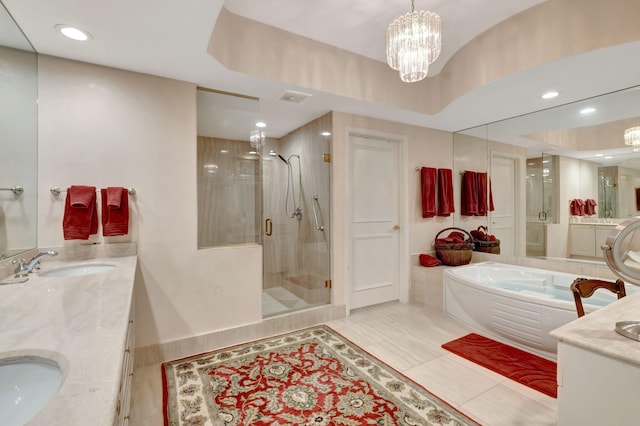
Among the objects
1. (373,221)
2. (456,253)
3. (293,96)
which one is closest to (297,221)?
(373,221)

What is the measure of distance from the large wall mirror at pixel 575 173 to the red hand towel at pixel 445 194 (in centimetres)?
79

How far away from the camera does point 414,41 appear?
2.04 metres

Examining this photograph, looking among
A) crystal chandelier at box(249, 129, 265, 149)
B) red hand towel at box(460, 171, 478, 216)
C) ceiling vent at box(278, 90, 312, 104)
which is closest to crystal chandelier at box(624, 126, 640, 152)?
red hand towel at box(460, 171, 478, 216)

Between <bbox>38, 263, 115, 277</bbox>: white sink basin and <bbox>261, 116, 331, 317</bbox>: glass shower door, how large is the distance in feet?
4.70

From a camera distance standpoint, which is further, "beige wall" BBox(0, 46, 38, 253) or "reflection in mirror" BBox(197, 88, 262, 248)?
"reflection in mirror" BBox(197, 88, 262, 248)

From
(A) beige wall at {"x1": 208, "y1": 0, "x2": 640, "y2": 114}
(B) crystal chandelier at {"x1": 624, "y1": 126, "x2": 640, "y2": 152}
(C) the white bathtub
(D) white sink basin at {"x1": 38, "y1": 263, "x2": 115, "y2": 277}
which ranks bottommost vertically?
(C) the white bathtub

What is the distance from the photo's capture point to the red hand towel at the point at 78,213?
6.88 ft

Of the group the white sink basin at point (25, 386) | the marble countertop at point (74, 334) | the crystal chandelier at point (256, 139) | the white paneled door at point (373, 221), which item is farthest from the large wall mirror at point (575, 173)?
the white sink basin at point (25, 386)

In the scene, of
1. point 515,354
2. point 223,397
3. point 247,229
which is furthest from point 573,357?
point 247,229

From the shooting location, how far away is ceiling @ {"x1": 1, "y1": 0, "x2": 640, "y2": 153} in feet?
5.61

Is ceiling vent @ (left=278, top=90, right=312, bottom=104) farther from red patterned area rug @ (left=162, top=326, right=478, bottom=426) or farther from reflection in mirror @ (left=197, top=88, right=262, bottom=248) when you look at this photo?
red patterned area rug @ (left=162, top=326, right=478, bottom=426)

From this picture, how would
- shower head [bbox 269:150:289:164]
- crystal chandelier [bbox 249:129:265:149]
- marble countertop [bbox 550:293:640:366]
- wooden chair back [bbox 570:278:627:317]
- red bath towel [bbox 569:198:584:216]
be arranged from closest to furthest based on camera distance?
marble countertop [bbox 550:293:640:366]
wooden chair back [bbox 570:278:627:317]
crystal chandelier [bbox 249:129:265:149]
red bath towel [bbox 569:198:584:216]
shower head [bbox 269:150:289:164]

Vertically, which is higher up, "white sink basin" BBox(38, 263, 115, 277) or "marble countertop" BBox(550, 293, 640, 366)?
"white sink basin" BBox(38, 263, 115, 277)

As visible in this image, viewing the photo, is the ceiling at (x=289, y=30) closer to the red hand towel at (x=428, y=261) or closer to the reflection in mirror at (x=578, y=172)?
the reflection in mirror at (x=578, y=172)
